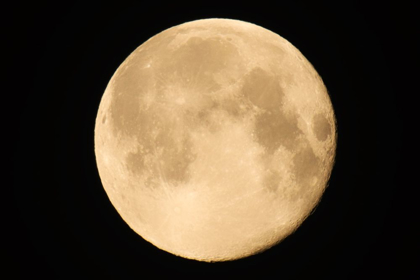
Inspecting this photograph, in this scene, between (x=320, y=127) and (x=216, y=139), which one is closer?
(x=216, y=139)

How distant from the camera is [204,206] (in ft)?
→ 10.0

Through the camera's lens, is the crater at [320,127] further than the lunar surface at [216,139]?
Yes

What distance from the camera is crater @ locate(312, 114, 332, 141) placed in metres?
3.25

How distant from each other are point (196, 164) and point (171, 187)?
0.31m

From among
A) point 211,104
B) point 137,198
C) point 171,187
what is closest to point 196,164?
point 171,187

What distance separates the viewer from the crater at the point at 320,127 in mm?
3250

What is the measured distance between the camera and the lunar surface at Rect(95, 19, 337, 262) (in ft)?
9.68

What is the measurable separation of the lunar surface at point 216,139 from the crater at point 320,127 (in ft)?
0.05

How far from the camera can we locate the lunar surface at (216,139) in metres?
2.95

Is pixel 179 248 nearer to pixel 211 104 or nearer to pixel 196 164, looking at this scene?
pixel 196 164

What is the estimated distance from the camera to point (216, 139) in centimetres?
291

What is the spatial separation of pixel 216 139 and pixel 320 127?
103 cm

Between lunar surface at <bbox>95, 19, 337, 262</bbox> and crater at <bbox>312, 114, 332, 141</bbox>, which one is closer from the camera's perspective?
lunar surface at <bbox>95, 19, 337, 262</bbox>

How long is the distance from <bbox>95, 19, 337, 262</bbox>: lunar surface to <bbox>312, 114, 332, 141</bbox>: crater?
14mm
